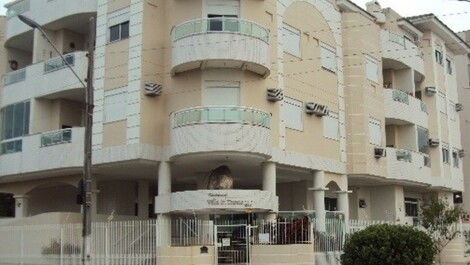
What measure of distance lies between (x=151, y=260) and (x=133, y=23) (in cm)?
1028

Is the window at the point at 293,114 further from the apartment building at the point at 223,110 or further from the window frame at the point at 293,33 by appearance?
the window frame at the point at 293,33

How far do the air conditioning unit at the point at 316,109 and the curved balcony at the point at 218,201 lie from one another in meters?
5.58

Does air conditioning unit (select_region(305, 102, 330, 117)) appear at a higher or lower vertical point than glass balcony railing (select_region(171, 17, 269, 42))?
lower

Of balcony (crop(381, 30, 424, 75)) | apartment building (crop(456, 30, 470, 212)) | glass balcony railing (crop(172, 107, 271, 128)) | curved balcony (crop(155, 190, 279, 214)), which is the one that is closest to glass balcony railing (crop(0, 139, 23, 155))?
curved balcony (crop(155, 190, 279, 214))

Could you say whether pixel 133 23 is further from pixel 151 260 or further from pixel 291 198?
pixel 291 198

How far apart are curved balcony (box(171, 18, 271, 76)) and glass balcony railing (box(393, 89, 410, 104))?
1251 cm

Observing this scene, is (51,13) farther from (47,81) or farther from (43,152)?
(43,152)

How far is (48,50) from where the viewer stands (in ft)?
112

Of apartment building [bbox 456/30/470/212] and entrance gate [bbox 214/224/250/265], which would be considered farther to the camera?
apartment building [bbox 456/30/470/212]

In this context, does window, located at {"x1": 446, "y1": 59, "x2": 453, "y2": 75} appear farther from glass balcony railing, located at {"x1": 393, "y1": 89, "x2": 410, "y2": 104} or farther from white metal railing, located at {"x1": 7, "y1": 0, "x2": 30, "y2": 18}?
white metal railing, located at {"x1": 7, "y1": 0, "x2": 30, "y2": 18}

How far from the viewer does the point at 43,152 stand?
3138 cm

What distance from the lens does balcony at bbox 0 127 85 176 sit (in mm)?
29953

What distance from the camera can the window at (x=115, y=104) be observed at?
28.1m

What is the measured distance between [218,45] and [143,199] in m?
10.5
